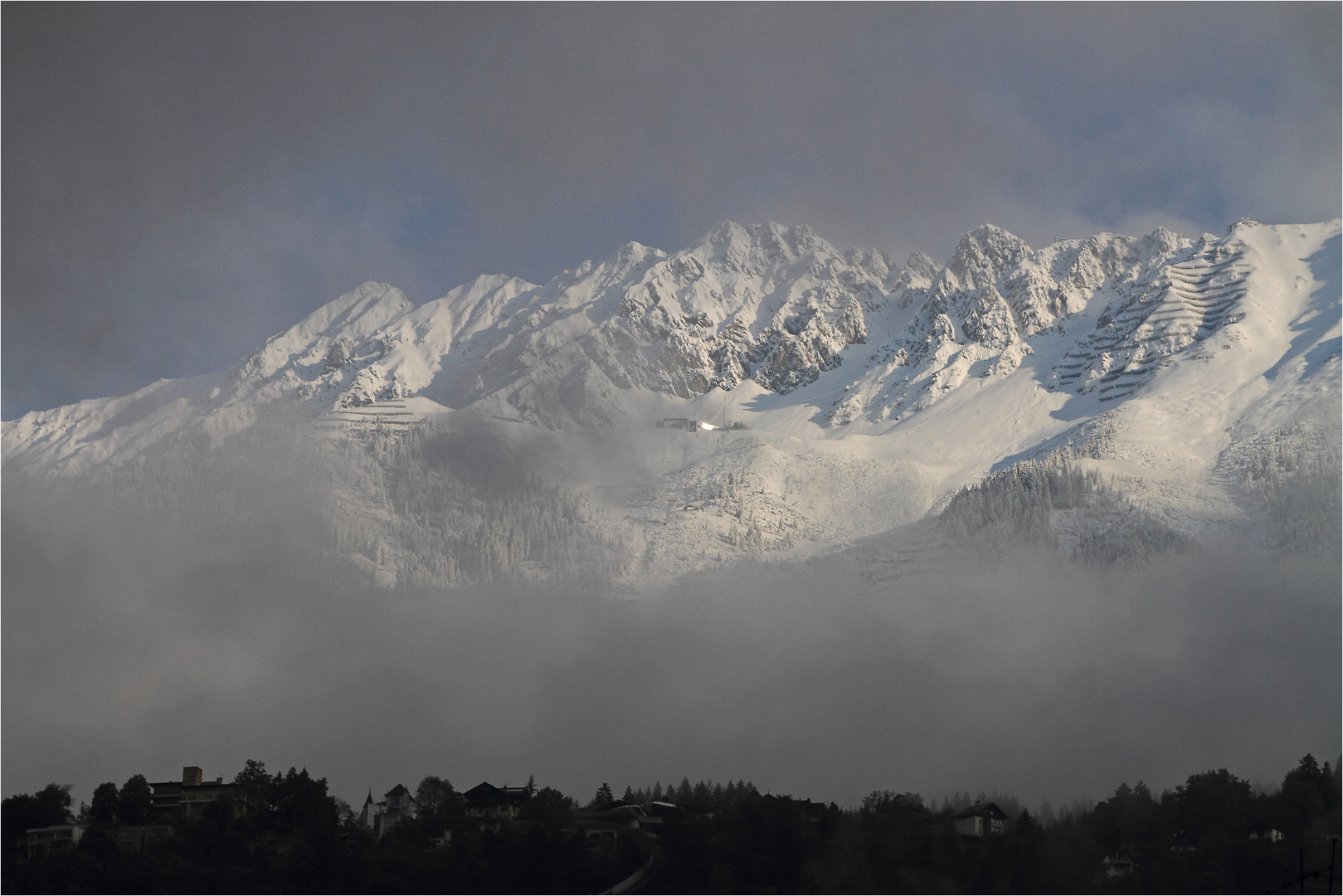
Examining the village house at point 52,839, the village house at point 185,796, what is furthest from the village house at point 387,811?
the village house at point 52,839

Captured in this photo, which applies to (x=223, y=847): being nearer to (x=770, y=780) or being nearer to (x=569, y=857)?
(x=569, y=857)

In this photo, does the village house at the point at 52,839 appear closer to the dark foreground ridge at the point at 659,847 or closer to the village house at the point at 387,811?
the dark foreground ridge at the point at 659,847

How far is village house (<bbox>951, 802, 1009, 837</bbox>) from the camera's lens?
119 metres

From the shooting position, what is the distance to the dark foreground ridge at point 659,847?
104375 mm

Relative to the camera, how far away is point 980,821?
122m

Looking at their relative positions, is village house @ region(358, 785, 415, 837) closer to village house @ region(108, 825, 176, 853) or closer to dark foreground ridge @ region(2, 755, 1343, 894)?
dark foreground ridge @ region(2, 755, 1343, 894)

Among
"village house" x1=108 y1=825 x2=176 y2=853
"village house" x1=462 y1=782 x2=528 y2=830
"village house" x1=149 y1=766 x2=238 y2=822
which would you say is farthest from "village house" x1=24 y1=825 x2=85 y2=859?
"village house" x1=462 y1=782 x2=528 y2=830

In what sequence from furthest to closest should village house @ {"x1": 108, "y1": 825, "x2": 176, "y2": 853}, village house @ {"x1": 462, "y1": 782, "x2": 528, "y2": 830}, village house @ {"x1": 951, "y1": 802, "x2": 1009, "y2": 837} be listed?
village house @ {"x1": 462, "y1": 782, "x2": 528, "y2": 830}, village house @ {"x1": 951, "y1": 802, "x2": 1009, "y2": 837}, village house @ {"x1": 108, "y1": 825, "x2": 176, "y2": 853}

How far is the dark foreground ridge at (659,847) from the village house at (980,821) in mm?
307

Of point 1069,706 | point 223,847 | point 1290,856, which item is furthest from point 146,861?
point 1069,706

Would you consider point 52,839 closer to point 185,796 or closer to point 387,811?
point 185,796

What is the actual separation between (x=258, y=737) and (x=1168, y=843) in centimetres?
12371

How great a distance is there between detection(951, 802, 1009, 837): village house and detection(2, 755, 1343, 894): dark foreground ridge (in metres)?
0.31

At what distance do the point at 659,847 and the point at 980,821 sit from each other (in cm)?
3025
